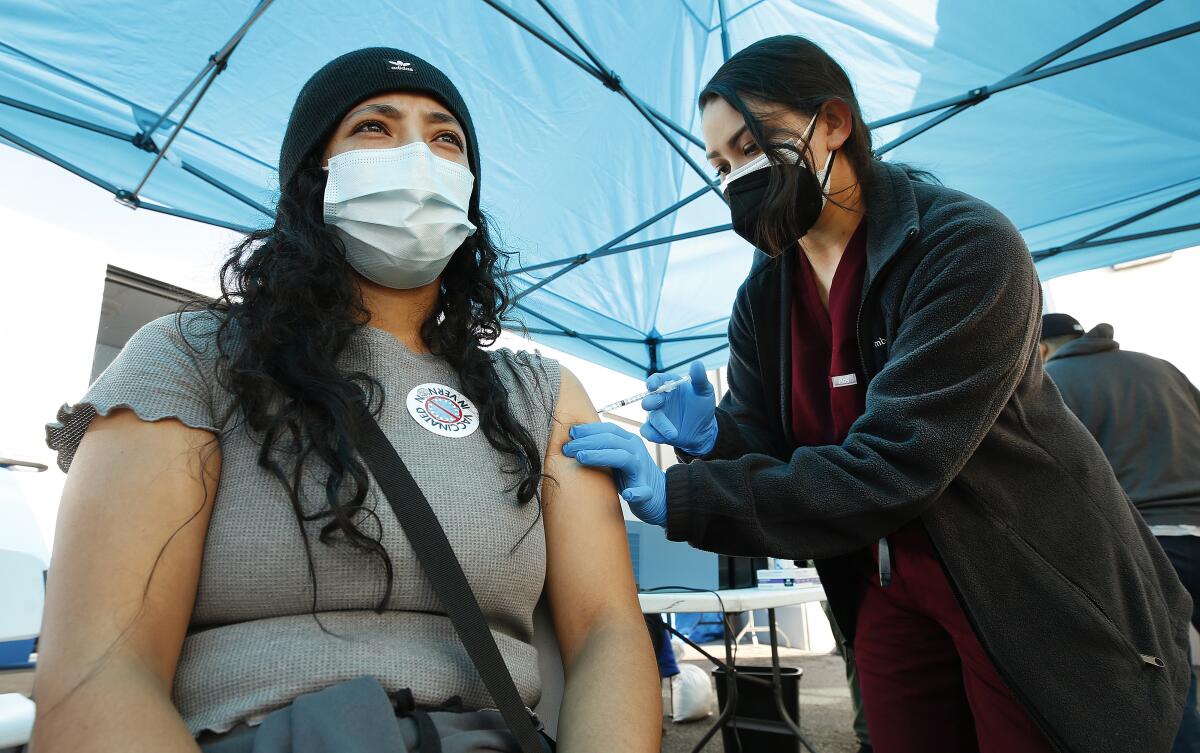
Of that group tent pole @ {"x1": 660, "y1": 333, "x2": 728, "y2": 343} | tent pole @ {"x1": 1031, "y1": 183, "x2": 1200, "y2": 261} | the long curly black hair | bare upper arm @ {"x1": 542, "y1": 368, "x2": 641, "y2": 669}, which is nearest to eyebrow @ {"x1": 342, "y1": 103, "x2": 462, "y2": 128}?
the long curly black hair

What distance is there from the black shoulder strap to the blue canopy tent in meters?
2.21

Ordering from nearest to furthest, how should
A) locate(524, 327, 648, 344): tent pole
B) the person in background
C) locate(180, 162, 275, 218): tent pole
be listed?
1. the person in background
2. locate(180, 162, 275, 218): tent pole
3. locate(524, 327, 648, 344): tent pole

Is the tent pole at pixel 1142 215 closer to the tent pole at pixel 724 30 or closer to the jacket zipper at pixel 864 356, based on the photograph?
the tent pole at pixel 724 30

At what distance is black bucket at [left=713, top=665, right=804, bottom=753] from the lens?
2.91m

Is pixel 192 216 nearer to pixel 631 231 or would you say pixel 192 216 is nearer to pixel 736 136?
pixel 631 231

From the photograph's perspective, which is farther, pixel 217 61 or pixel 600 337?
pixel 600 337

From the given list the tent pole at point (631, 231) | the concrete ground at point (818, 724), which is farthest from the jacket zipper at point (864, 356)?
the tent pole at point (631, 231)

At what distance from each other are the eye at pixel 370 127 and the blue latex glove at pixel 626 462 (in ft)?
2.03

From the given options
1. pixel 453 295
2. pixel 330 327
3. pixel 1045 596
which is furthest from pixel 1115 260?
pixel 330 327

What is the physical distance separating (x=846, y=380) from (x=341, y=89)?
1.04 meters

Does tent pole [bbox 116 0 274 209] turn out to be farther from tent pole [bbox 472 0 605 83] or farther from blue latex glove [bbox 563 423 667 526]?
blue latex glove [bbox 563 423 667 526]

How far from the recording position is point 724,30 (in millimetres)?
3213

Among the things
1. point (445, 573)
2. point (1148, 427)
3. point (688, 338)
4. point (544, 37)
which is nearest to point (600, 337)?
point (688, 338)

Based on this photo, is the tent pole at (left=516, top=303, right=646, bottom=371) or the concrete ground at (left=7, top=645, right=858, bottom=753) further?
the tent pole at (left=516, top=303, right=646, bottom=371)
